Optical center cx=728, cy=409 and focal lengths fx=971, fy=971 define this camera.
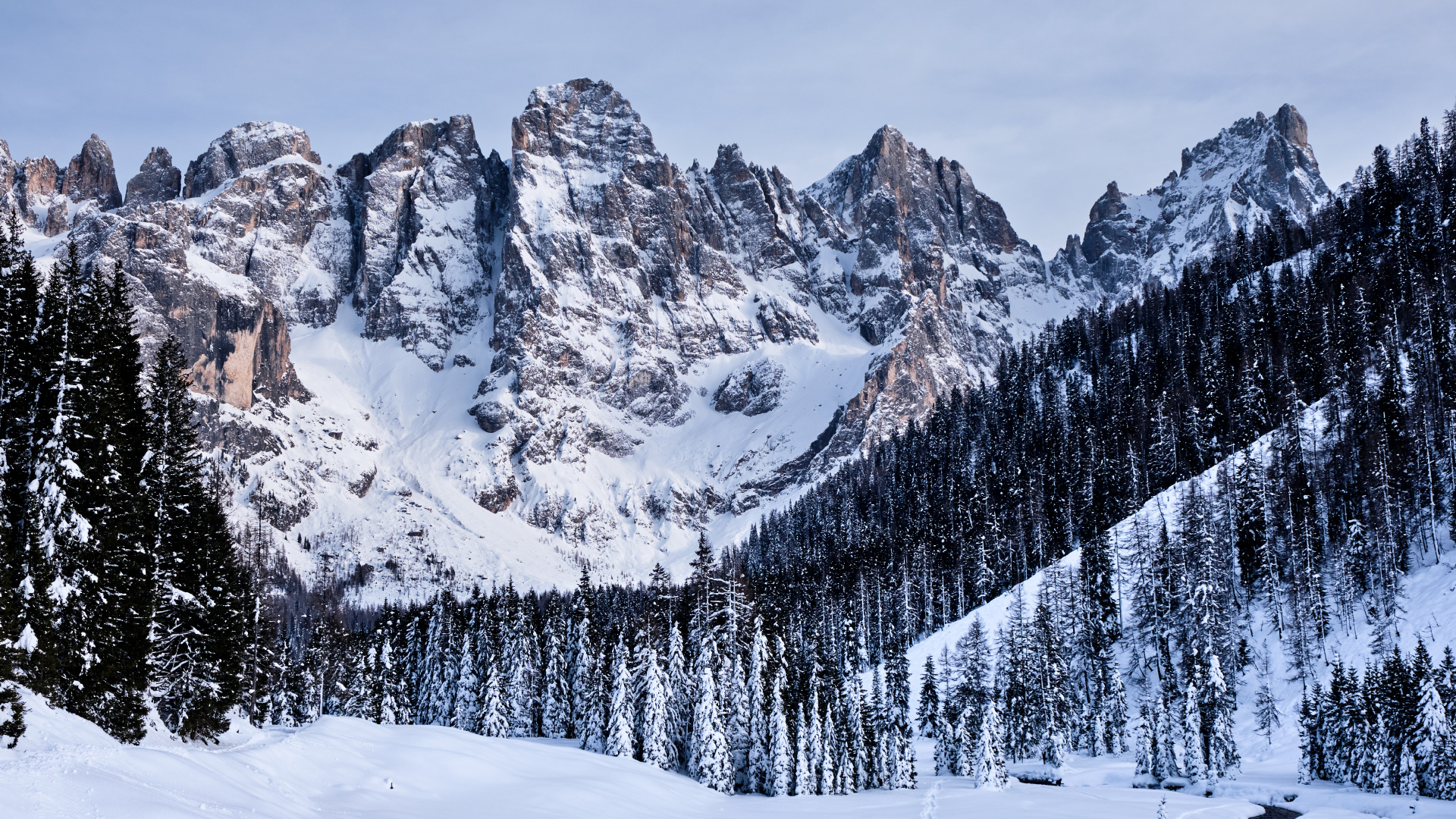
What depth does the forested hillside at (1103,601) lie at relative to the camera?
54125mm

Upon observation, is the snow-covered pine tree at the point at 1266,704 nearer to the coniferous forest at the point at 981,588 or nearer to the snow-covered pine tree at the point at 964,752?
the coniferous forest at the point at 981,588

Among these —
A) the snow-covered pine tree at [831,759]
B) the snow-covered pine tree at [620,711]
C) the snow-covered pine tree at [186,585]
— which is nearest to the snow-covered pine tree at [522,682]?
the snow-covered pine tree at [620,711]

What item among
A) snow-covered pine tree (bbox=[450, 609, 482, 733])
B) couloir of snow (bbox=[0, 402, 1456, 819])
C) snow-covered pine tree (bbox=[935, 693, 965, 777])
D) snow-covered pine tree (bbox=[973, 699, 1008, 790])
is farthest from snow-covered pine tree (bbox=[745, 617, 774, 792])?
snow-covered pine tree (bbox=[450, 609, 482, 733])

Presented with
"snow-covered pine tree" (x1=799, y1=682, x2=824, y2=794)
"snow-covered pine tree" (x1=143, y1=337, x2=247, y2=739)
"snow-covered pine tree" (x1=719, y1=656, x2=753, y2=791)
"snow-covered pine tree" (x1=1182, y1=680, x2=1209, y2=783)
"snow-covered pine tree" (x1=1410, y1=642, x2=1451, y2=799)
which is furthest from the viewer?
"snow-covered pine tree" (x1=1182, y1=680, x2=1209, y2=783)

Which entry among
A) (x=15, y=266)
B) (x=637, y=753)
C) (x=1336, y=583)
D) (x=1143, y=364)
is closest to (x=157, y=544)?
(x=15, y=266)

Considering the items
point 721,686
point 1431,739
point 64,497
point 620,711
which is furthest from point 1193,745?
point 64,497

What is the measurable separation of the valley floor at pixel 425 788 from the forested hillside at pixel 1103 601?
13.5 ft

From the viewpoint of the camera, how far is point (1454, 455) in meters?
82.9

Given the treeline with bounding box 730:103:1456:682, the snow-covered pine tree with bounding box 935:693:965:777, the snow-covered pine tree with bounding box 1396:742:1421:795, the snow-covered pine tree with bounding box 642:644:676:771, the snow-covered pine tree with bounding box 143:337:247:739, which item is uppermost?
the treeline with bounding box 730:103:1456:682

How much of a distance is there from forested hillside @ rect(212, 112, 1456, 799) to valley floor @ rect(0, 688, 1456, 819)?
411 cm

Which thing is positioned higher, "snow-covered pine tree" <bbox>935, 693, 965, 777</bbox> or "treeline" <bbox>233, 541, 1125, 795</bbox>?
"treeline" <bbox>233, 541, 1125, 795</bbox>

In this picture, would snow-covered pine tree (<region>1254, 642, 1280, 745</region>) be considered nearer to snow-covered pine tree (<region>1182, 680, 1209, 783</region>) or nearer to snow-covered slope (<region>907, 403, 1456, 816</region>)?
snow-covered slope (<region>907, 403, 1456, 816</region>)

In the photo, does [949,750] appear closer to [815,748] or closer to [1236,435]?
[815,748]

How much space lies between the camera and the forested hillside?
54125 millimetres
